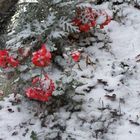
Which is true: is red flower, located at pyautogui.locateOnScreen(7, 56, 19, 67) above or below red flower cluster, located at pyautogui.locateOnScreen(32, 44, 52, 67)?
below

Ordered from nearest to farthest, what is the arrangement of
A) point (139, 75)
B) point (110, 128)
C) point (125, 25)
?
point (110, 128) < point (139, 75) < point (125, 25)

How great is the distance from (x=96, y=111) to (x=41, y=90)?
Result: 1.84 feet

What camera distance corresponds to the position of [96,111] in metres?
3.77

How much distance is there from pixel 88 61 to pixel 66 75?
67 cm

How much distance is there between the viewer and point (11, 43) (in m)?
4.17

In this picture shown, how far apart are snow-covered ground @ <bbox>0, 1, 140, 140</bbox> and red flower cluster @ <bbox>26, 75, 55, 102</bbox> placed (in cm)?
26

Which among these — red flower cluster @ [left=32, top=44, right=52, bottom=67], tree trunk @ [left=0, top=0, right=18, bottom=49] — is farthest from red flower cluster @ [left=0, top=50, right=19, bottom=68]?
tree trunk @ [left=0, top=0, right=18, bottom=49]

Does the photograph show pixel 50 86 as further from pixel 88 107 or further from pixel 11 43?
pixel 11 43

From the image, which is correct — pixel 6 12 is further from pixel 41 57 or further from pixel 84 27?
pixel 41 57

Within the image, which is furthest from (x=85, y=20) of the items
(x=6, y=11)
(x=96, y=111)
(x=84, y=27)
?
(x=6, y=11)

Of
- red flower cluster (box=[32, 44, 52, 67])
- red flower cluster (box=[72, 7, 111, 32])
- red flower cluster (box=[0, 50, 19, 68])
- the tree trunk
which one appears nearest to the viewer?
red flower cluster (box=[32, 44, 52, 67])

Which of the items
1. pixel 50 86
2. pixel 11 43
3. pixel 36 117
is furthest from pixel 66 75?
pixel 11 43

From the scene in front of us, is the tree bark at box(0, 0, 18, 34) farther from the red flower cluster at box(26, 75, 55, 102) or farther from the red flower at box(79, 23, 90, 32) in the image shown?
the red flower cluster at box(26, 75, 55, 102)

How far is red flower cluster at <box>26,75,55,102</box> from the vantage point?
3619 mm
